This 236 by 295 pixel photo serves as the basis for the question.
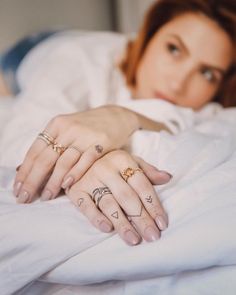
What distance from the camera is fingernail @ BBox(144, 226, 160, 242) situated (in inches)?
18.3

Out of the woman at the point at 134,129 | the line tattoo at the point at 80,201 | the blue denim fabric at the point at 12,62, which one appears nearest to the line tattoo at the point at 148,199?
the woman at the point at 134,129

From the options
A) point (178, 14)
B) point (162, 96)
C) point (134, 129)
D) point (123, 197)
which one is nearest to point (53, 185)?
point (123, 197)

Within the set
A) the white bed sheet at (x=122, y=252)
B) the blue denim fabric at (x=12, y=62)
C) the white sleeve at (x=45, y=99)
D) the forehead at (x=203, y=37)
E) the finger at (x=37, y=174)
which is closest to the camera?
the white bed sheet at (x=122, y=252)

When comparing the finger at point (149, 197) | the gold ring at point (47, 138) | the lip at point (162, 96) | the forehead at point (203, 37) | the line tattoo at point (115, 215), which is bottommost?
→ the lip at point (162, 96)

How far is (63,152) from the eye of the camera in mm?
590

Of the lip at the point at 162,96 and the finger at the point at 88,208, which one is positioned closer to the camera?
the finger at the point at 88,208

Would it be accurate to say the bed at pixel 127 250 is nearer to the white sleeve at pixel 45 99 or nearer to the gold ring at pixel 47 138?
the gold ring at pixel 47 138

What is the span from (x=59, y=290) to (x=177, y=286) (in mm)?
175

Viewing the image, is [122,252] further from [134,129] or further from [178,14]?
[178,14]

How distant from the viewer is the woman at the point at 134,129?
510 mm

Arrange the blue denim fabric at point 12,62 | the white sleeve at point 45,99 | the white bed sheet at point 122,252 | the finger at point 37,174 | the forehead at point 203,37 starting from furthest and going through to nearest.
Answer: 1. the blue denim fabric at point 12,62
2. the forehead at point 203,37
3. the white sleeve at point 45,99
4. the finger at point 37,174
5. the white bed sheet at point 122,252

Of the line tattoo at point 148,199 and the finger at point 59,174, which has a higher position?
the line tattoo at point 148,199

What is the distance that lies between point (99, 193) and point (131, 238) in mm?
99

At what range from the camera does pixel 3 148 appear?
803mm
